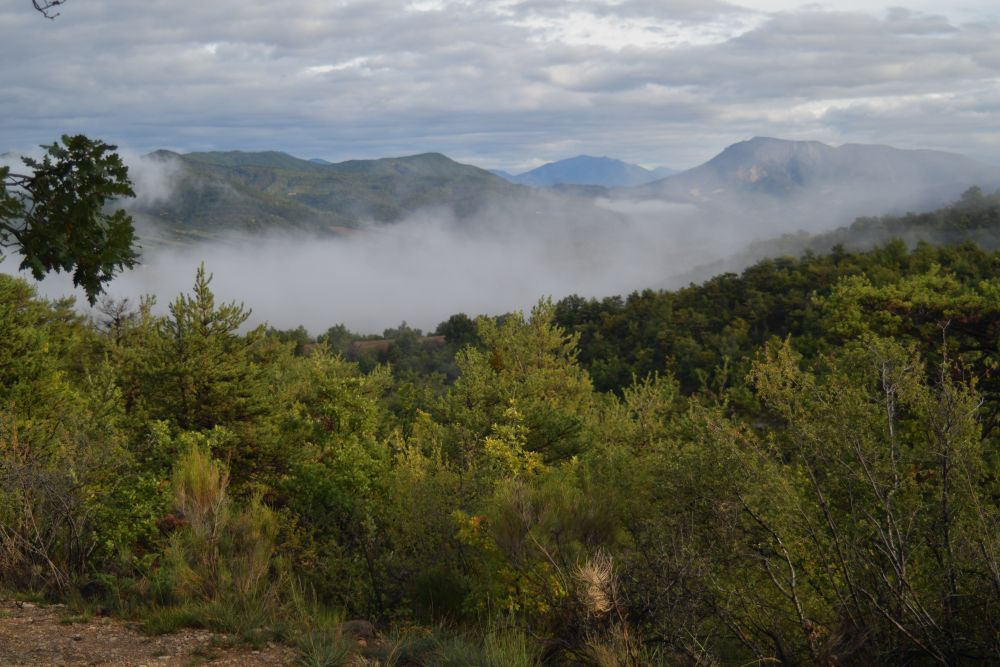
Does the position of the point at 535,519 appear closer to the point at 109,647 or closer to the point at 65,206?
the point at 109,647

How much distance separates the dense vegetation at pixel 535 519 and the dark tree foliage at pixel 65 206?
297 cm

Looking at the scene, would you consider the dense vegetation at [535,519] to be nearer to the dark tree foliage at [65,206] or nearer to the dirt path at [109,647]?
the dirt path at [109,647]

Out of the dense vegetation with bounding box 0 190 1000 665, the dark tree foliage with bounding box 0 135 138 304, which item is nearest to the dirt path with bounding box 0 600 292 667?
the dense vegetation with bounding box 0 190 1000 665

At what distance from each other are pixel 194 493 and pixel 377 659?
3452 millimetres

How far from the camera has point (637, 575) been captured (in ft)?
18.2

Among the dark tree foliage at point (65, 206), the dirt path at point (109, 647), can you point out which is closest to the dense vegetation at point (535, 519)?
the dirt path at point (109, 647)

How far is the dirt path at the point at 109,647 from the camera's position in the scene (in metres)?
5.38

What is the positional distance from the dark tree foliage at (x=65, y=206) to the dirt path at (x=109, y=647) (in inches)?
103

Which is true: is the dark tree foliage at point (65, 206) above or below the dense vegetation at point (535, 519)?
above

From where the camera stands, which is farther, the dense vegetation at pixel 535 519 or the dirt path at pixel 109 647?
the dirt path at pixel 109 647

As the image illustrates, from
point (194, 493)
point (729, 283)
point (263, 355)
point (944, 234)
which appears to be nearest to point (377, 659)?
point (194, 493)

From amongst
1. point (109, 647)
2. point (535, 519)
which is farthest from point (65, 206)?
point (535, 519)

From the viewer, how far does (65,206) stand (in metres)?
5.27

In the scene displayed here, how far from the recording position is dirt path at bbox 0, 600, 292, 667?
17.6ft
